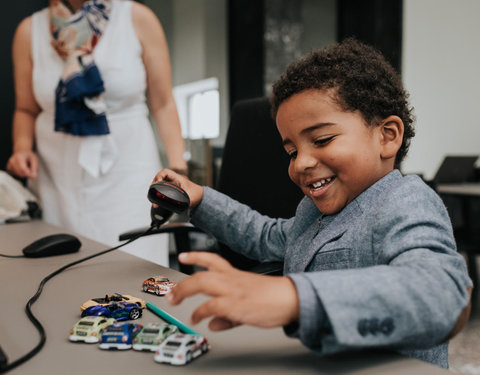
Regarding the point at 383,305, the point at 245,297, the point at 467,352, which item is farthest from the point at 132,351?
the point at 467,352

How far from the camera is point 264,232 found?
923mm

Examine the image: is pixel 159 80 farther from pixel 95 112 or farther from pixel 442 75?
pixel 442 75

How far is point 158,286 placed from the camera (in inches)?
24.8

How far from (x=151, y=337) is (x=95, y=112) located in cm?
100

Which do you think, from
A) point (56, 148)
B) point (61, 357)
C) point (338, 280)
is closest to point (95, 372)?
point (61, 357)

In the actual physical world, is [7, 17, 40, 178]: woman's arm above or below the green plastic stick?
above

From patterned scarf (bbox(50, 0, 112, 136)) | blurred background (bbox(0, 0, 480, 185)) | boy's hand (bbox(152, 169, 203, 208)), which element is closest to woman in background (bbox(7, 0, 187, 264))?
patterned scarf (bbox(50, 0, 112, 136))

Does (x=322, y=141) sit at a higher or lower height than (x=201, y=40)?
lower

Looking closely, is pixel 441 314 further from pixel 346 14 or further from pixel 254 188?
pixel 346 14

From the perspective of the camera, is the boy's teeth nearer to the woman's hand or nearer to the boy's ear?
the boy's ear

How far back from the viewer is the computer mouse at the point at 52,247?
0.87 m

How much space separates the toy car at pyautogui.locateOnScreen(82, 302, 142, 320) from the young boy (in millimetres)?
118

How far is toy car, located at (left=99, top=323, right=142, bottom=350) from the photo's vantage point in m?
0.45

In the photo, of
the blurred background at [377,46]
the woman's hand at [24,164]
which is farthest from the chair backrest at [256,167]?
the blurred background at [377,46]
